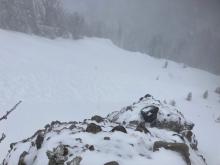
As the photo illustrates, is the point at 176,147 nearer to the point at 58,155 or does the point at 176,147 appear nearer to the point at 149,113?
the point at 58,155

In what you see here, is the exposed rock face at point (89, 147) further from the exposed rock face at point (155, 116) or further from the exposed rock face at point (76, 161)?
the exposed rock face at point (155, 116)

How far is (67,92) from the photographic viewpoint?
22719 mm

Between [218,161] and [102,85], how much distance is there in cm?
1618

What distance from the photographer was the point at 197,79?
51656 mm

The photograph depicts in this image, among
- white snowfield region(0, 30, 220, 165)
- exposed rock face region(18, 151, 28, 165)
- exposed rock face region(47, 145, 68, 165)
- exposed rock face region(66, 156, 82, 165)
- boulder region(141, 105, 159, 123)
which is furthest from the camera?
white snowfield region(0, 30, 220, 165)

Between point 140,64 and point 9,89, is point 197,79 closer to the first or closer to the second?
point 140,64

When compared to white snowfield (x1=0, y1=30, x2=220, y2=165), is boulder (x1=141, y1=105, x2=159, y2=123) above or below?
above

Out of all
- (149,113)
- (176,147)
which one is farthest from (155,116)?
(176,147)

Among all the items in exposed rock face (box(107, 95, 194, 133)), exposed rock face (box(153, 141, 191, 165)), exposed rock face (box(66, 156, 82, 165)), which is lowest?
exposed rock face (box(107, 95, 194, 133))

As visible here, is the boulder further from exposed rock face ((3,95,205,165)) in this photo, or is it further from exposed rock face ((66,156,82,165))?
exposed rock face ((66,156,82,165))

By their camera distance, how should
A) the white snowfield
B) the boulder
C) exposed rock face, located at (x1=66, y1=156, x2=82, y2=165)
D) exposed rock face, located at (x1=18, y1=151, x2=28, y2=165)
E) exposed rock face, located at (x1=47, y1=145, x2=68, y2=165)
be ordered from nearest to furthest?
exposed rock face, located at (x1=66, y1=156, x2=82, y2=165)
exposed rock face, located at (x1=47, y1=145, x2=68, y2=165)
exposed rock face, located at (x1=18, y1=151, x2=28, y2=165)
the boulder
the white snowfield

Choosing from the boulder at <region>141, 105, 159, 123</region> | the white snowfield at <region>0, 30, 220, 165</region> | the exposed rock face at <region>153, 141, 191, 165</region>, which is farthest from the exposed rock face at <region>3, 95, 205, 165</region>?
the boulder at <region>141, 105, 159, 123</region>

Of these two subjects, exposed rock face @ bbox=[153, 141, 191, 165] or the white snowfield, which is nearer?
exposed rock face @ bbox=[153, 141, 191, 165]

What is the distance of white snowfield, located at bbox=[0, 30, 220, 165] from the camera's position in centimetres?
1631
